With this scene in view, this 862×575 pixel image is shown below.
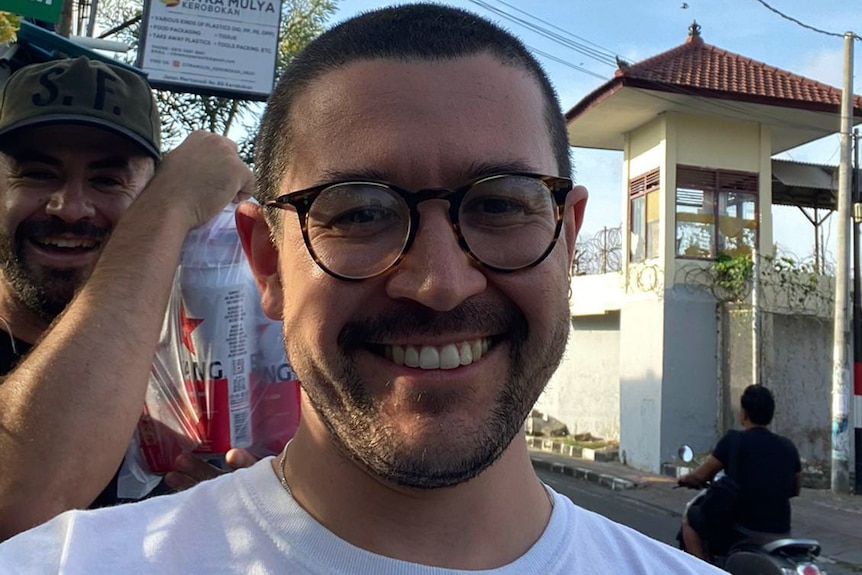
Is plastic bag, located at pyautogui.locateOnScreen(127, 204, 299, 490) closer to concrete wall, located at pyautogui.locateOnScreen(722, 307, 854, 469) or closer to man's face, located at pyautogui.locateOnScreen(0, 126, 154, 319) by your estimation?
man's face, located at pyautogui.locateOnScreen(0, 126, 154, 319)

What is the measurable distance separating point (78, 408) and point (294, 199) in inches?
20.9

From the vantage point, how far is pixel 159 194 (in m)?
1.82

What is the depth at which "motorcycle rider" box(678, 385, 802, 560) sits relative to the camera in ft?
17.8

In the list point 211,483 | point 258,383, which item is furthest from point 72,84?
point 211,483

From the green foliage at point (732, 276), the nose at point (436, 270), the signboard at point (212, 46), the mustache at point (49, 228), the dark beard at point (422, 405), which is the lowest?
the dark beard at point (422, 405)

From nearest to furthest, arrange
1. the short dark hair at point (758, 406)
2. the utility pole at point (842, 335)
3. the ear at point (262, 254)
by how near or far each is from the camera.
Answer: the ear at point (262, 254), the short dark hair at point (758, 406), the utility pole at point (842, 335)

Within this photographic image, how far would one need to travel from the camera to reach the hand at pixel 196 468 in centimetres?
173

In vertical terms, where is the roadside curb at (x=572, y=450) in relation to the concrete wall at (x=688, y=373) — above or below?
below

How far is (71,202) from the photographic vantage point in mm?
1947

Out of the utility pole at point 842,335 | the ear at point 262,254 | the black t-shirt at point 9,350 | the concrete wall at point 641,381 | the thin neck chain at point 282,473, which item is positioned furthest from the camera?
the concrete wall at point 641,381

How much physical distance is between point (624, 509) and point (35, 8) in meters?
9.67

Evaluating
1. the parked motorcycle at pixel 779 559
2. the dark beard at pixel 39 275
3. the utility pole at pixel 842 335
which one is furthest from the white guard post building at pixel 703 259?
the dark beard at pixel 39 275

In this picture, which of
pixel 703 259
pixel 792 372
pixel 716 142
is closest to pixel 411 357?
pixel 703 259

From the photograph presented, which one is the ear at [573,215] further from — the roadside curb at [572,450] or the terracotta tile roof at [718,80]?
the roadside curb at [572,450]
